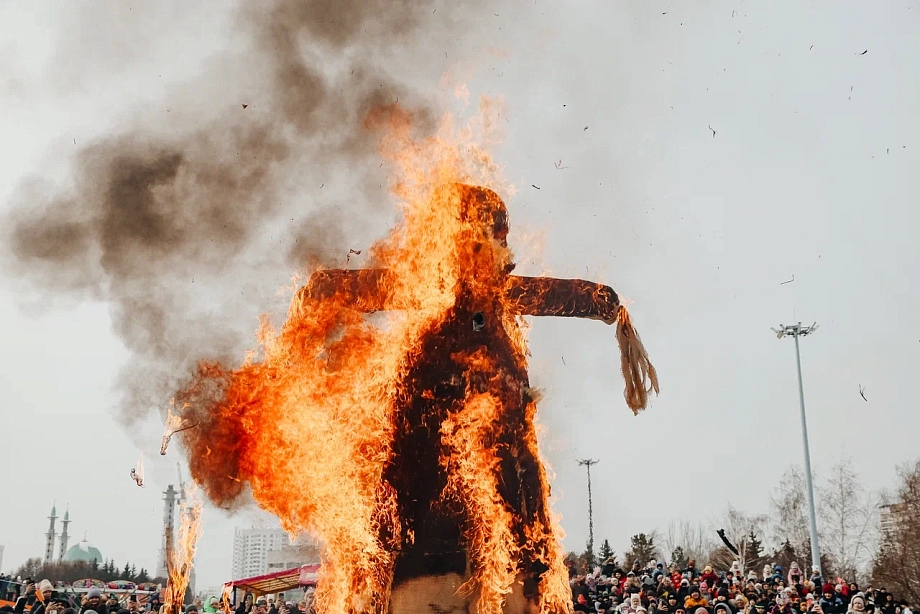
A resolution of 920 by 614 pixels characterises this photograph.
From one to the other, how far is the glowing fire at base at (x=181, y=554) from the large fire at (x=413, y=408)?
830 millimetres

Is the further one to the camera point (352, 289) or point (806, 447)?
point (806, 447)

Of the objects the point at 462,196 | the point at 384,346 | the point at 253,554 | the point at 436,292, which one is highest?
the point at 462,196

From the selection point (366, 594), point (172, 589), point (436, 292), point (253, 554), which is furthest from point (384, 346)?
point (253, 554)

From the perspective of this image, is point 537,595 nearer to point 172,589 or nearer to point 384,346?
point 384,346

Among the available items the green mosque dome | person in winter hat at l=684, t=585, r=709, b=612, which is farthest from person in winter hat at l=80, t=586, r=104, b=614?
the green mosque dome

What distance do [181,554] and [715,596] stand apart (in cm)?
964

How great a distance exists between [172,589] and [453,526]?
400cm

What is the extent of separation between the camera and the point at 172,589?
1002 centimetres

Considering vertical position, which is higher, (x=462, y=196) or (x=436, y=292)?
(x=462, y=196)

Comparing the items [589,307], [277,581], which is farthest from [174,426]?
[277,581]

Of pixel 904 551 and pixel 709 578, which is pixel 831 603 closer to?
pixel 709 578

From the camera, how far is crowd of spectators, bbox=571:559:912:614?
537 inches

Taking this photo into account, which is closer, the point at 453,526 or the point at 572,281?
the point at 453,526

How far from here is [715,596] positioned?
14953 millimetres
